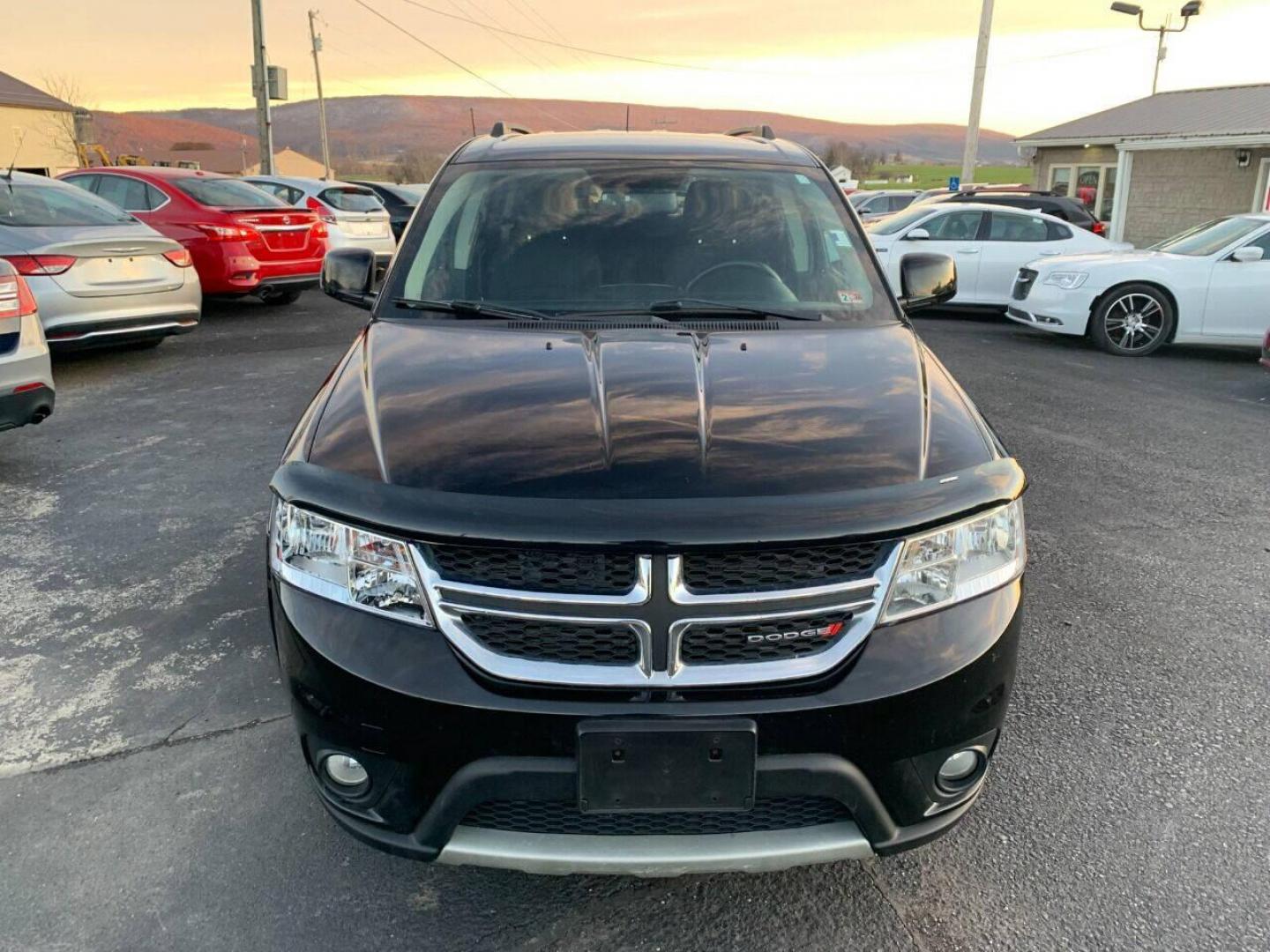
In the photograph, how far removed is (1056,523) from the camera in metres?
4.92

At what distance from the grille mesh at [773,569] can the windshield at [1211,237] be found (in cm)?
966

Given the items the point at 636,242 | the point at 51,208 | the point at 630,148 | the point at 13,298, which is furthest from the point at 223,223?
the point at 636,242

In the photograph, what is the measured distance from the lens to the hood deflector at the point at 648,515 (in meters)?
1.89

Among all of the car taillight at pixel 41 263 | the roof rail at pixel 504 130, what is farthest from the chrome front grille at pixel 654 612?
the car taillight at pixel 41 263

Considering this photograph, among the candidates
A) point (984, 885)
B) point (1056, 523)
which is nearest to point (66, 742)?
point (984, 885)

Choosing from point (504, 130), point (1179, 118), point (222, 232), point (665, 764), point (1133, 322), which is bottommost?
point (665, 764)

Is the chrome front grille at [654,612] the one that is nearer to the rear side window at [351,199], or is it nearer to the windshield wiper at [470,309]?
the windshield wiper at [470,309]

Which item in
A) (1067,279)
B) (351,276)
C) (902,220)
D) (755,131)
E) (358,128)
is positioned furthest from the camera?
(358,128)

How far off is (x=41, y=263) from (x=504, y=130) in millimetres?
4917

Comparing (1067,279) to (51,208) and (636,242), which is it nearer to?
(636,242)

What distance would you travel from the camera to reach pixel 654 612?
1.89m

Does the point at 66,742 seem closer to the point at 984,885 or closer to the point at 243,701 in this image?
the point at 243,701

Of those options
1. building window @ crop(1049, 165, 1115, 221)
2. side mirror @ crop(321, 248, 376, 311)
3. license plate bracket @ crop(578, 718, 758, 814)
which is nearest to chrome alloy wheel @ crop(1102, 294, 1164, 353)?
side mirror @ crop(321, 248, 376, 311)

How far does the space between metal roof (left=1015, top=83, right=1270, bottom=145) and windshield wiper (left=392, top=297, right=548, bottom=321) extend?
20795 millimetres
